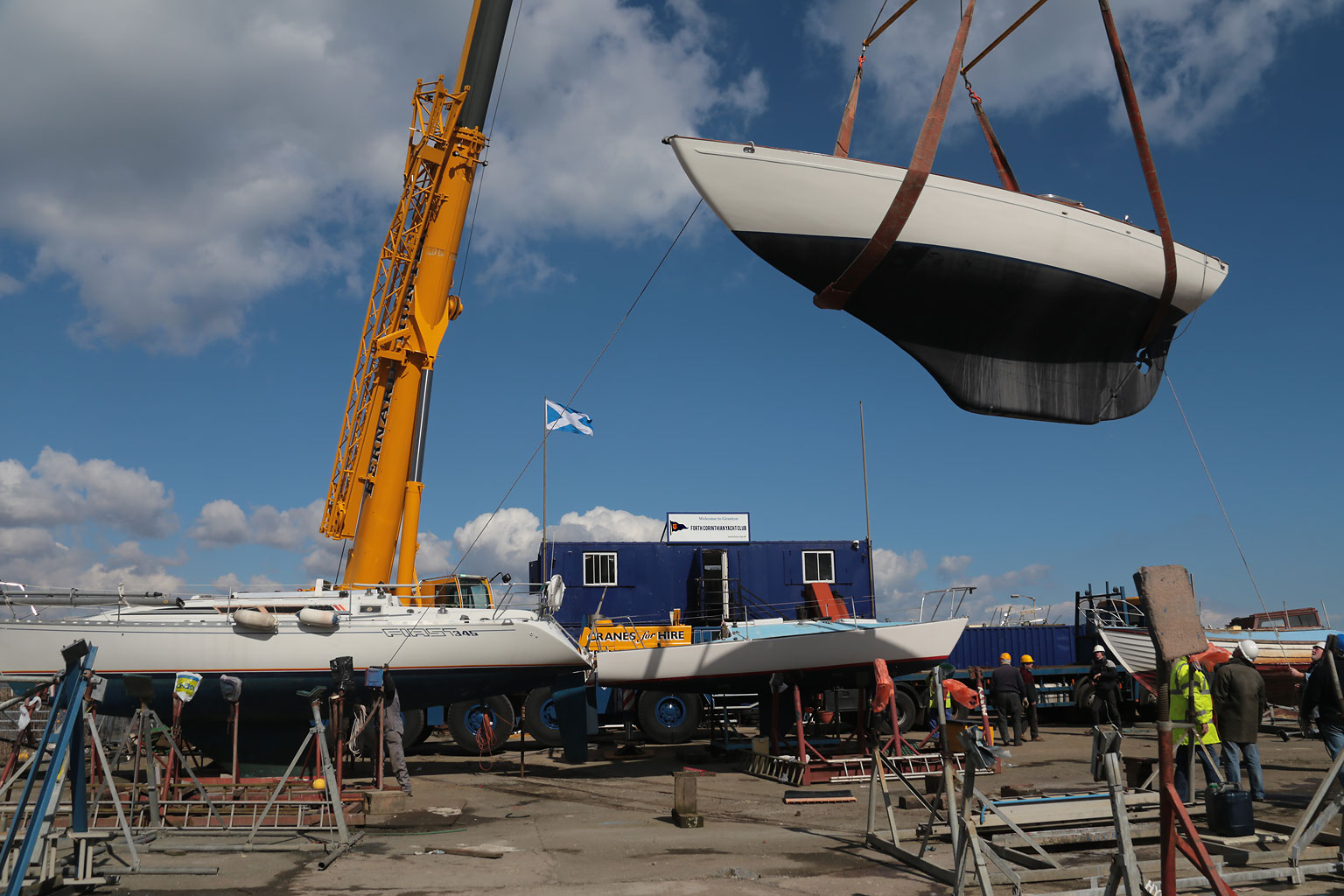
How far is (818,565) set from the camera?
19.7 meters

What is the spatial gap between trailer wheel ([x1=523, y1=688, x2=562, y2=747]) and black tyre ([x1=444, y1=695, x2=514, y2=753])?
33 centimetres

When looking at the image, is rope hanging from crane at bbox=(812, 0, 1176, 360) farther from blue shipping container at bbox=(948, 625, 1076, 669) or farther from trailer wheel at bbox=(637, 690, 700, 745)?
blue shipping container at bbox=(948, 625, 1076, 669)

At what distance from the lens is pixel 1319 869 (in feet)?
19.1

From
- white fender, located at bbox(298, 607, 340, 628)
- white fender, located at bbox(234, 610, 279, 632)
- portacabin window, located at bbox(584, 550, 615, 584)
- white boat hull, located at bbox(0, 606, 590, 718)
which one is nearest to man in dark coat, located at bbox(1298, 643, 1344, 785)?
A: white boat hull, located at bbox(0, 606, 590, 718)

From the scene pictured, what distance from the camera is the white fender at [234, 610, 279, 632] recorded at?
1184cm

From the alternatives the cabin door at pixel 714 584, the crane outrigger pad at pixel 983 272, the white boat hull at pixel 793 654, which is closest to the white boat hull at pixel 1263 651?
the white boat hull at pixel 793 654

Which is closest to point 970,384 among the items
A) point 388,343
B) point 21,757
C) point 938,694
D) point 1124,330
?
point 1124,330

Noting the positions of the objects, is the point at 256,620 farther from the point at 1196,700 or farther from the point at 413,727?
the point at 1196,700

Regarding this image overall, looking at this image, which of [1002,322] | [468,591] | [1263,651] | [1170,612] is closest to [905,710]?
[468,591]

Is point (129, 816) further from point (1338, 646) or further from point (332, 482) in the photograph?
point (1338, 646)

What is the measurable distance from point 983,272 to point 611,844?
637cm

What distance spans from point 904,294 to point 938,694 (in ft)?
12.9

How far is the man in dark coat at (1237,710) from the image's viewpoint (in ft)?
26.9

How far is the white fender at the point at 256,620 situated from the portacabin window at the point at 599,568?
7.56 meters
